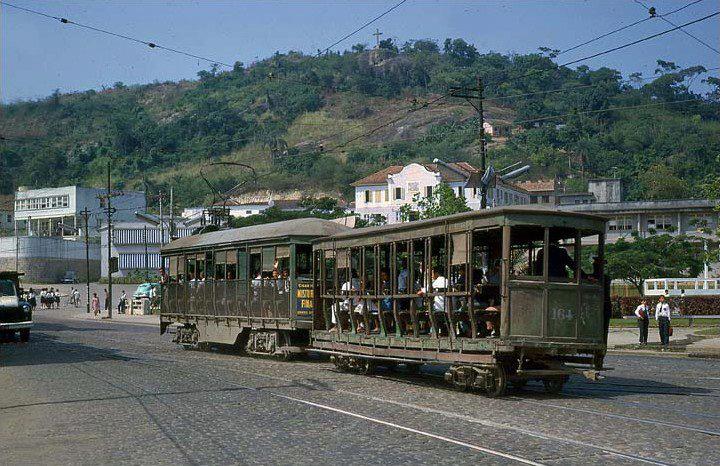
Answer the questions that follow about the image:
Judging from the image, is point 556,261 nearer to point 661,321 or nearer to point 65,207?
point 661,321

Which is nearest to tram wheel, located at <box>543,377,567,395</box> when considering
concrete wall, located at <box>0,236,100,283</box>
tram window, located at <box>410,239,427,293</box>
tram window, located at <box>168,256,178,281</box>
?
tram window, located at <box>410,239,427,293</box>

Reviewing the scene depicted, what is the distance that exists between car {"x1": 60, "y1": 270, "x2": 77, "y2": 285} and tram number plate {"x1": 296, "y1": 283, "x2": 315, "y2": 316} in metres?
85.5

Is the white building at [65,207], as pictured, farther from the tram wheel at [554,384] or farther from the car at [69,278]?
the tram wheel at [554,384]

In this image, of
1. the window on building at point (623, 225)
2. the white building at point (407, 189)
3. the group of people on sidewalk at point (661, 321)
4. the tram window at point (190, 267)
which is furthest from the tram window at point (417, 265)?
the white building at point (407, 189)

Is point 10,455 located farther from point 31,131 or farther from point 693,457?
point 31,131

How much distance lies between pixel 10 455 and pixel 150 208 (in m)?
149

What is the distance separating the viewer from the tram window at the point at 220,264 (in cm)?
2630

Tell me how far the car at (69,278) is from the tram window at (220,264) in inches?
3166

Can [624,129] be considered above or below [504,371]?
above

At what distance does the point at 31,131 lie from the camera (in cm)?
13388

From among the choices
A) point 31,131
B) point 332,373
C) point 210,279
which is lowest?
point 332,373

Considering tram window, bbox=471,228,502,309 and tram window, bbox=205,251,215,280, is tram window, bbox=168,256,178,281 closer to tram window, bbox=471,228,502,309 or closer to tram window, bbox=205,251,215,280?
tram window, bbox=205,251,215,280

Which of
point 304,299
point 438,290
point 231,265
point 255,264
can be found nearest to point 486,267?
point 438,290

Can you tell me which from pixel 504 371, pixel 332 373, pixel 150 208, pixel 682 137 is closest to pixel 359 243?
pixel 332 373
